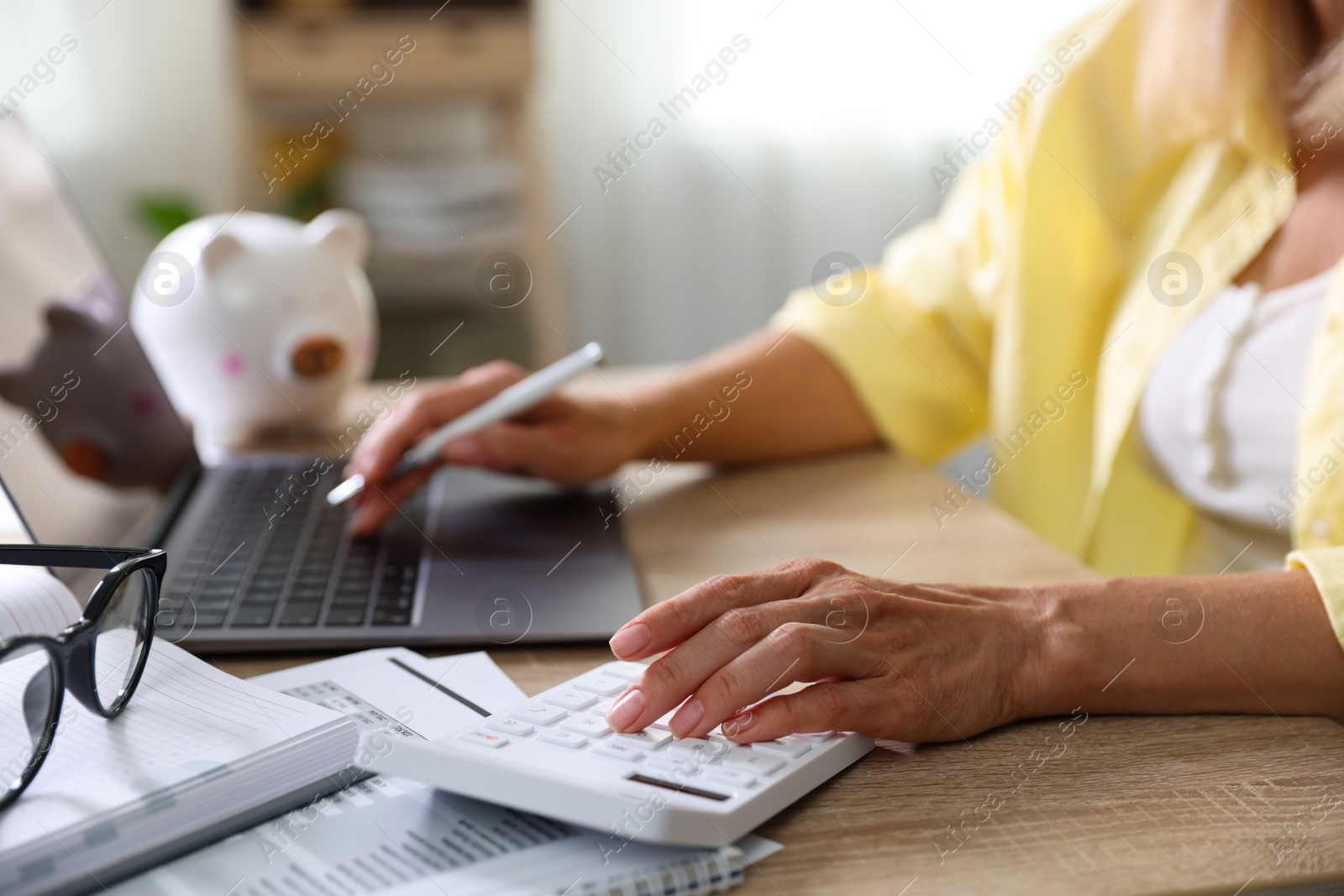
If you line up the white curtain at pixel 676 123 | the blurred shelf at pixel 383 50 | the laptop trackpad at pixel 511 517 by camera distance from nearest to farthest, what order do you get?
the laptop trackpad at pixel 511 517 < the blurred shelf at pixel 383 50 < the white curtain at pixel 676 123

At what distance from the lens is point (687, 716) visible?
448 mm

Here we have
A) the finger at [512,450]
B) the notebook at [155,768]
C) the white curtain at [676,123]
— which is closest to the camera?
the notebook at [155,768]

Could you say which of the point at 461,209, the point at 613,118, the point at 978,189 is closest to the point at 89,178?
the point at 461,209

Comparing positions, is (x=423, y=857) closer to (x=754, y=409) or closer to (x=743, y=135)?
(x=754, y=409)

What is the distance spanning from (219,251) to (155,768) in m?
0.66

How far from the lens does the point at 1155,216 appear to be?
0.96 meters

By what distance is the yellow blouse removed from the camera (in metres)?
0.90

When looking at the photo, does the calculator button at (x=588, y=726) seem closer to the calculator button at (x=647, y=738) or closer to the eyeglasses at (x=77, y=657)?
the calculator button at (x=647, y=738)

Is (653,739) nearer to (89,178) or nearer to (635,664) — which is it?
(635,664)

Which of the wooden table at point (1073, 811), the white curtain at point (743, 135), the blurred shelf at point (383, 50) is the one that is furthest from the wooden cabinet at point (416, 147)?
the wooden table at point (1073, 811)

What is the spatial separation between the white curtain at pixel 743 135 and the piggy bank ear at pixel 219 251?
1172mm

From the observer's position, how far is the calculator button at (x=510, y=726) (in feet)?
1.44

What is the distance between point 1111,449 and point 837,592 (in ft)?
1.59

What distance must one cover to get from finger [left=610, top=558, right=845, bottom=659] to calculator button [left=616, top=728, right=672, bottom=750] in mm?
35
